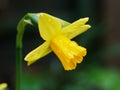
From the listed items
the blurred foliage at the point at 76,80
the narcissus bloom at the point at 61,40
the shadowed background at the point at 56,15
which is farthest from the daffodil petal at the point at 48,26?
the shadowed background at the point at 56,15

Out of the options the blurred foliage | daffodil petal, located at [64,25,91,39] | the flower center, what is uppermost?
daffodil petal, located at [64,25,91,39]

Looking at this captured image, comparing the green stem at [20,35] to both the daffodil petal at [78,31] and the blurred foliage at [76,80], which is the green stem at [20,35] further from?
the blurred foliage at [76,80]

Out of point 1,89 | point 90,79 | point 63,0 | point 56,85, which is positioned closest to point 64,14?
point 63,0

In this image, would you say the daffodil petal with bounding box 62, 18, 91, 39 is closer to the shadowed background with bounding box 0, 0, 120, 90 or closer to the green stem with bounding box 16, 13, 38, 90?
the green stem with bounding box 16, 13, 38, 90

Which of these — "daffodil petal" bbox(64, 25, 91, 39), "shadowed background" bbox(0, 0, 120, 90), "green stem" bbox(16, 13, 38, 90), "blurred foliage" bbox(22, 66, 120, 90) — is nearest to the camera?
"green stem" bbox(16, 13, 38, 90)

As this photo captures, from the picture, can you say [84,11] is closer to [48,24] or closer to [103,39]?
[103,39]

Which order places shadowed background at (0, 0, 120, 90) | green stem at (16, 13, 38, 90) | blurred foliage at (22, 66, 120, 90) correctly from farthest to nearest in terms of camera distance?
1. shadowed background at (0, 0, 120, 90)
2. blurred foliage at (22, 66, 120, 90)
3. green stem at (16, 13, 38, 90)

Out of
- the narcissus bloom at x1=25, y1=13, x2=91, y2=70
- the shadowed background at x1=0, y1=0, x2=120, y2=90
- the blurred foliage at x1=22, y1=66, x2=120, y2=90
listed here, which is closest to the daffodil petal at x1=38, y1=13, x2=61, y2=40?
the narcissus bloom at x1=25, y1=13, x2=91, y2=70

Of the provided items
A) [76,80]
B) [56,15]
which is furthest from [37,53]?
[56,15]
